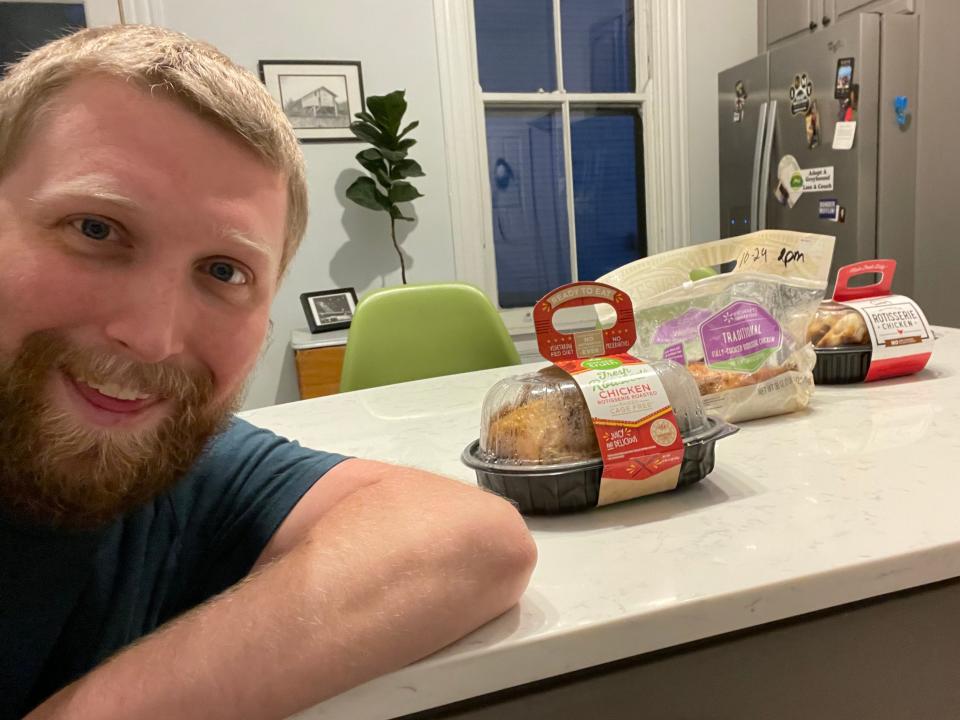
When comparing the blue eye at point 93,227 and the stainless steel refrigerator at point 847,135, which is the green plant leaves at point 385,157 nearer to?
the stainless steel refrigerator at point 847,135

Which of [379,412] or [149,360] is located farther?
[379,412]

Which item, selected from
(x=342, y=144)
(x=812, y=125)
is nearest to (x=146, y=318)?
(x=342, y=144)

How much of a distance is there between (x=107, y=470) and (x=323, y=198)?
2.59 m

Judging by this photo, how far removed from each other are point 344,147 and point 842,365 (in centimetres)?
246

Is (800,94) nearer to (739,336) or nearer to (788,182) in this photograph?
(788,182)

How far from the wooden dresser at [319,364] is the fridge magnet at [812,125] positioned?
2.14 metres

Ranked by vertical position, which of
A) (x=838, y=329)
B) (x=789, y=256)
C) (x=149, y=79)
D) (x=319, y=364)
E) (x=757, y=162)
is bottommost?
(x=319, y=364)

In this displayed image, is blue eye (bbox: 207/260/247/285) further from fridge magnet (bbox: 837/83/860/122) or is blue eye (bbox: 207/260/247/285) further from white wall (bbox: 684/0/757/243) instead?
white wall (bbox: 684/0/757/243)

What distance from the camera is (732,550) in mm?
581

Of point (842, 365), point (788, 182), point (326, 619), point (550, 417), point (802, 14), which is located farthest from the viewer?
point (802, 14)

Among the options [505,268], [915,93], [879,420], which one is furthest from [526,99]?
[879,420]

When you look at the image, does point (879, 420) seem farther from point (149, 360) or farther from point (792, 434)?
point (149, 360)

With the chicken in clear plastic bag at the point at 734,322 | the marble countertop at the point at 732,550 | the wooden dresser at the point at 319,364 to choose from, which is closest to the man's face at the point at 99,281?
the marble countertop at the point at 732,550

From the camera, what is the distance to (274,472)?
0.70 meters
